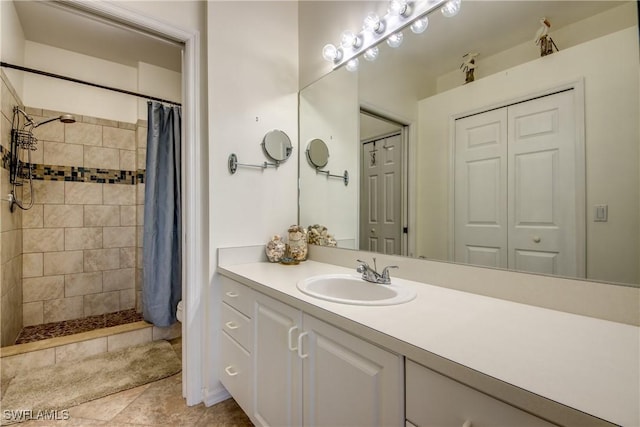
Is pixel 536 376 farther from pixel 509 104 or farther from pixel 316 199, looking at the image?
pixel 316 199

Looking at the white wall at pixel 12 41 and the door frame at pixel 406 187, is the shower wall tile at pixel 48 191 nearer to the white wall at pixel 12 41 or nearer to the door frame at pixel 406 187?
the white wall at pixel 12 41

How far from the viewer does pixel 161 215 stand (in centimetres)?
238

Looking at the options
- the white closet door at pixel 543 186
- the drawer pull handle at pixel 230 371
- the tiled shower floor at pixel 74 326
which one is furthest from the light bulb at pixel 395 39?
the tiled shower floor at pixel 74 326

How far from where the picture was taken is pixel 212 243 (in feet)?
5.21

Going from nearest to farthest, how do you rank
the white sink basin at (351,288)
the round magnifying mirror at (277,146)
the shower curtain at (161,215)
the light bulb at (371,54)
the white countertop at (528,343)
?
the white countertop at (528,343) < the white sink basin at (351,288) < the light bulb at (371,54) < the round magnifying mirror at (277,146) < the shower curtain at (161,215)

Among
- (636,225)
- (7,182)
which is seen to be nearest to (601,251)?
(636,225)

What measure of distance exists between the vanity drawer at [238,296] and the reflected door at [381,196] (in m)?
0.64

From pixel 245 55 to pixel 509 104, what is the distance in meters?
1.43

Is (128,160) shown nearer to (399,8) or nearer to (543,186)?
(399,8)

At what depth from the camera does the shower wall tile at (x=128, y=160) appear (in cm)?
276

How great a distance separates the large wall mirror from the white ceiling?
162 cm

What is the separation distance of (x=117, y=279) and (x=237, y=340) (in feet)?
6.59

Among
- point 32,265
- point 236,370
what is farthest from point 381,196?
point 32,265

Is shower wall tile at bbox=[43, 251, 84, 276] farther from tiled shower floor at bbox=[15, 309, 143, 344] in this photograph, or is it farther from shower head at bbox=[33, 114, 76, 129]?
shower head at bbox=[33, 114, 76, 129]
